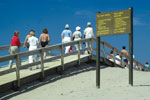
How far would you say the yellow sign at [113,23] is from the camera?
37.9 feet

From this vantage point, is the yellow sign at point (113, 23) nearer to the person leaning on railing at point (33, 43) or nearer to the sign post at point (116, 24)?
the sign post at point (116, 24)

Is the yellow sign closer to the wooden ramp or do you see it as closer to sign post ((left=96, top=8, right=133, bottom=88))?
sign post ((left=96, top=8, right=133, bottom=88))

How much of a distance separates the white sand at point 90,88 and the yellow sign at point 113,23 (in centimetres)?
215

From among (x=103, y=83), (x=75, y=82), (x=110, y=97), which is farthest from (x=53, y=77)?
(x=110, y=97)

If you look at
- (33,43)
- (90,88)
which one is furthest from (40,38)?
(90,88)

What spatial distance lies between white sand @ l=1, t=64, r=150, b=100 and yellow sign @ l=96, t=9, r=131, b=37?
2.15 meters

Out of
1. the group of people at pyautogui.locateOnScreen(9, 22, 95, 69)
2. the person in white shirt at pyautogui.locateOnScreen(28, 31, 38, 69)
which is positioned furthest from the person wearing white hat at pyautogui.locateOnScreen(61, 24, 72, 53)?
the person in white shirt at pyautogui.locateOnScreen(28, 31, 38, 69)

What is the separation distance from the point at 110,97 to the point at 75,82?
4694mm

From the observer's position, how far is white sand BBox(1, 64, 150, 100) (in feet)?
31.6

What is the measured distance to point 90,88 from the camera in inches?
462

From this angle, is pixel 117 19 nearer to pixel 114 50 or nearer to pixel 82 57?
pixel 82 57

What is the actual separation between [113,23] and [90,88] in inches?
106

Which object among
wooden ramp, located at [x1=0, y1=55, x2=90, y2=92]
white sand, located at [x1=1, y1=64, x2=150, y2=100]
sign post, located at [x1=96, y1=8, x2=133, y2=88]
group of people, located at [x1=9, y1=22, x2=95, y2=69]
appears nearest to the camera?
white sand, located at [x1=1, y1=64, x2=150, y2=100]

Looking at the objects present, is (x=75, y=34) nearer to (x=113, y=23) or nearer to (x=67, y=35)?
(x=67, y=35)
